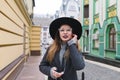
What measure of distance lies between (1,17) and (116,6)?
11428 millimetres

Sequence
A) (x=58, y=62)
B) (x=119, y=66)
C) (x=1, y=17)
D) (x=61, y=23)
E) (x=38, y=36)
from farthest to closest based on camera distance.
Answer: (x=38, y=36), (x=119, y=66), (x=1, y=17), (x=61, y=23), (x=58, y=62)

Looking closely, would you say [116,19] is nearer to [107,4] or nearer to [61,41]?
[107,4]

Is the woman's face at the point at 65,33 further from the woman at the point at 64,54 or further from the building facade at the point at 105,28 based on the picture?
the building facade at the point at 105,28

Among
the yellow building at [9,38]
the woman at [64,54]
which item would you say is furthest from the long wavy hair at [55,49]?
the yellow building at [9,38]

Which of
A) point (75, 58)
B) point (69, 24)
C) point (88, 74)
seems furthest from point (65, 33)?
point (88, 74)

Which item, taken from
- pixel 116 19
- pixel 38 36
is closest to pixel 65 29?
pixel 116 19

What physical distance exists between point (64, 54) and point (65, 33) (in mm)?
193

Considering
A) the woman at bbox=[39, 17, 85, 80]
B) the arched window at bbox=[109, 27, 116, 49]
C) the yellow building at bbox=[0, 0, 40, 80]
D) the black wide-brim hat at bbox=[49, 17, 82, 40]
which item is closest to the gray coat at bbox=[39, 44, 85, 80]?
the woman at bbox=[39, 17, 85, 80]

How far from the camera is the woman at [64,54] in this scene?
2225 millimetres

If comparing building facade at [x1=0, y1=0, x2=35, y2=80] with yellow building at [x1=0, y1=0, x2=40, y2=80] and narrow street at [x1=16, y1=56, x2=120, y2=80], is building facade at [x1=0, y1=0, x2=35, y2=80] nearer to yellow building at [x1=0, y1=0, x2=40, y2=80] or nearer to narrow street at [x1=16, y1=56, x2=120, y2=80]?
yellow building at [x1=0, y1=0, x2=40, y2=80]

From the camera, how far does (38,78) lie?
28.1 ft

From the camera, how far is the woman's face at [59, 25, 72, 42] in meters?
2.29

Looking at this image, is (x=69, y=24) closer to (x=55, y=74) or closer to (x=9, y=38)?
(x=55, y=74)

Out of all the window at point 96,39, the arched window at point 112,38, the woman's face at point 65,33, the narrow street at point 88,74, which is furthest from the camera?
the window at point 96,39
